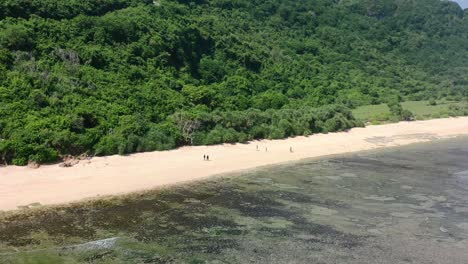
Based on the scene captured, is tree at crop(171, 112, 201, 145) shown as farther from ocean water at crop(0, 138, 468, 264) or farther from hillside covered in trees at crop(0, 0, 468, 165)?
ocean water at crop(0, 138, 468, 264)

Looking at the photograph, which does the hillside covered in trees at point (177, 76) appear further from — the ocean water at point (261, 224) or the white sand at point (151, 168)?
the ocean water at point (261, 224)

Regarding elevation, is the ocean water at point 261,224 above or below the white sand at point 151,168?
below

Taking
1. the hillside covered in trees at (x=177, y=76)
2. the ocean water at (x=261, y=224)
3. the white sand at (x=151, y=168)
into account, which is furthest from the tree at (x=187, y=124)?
the ocean water at (x=261, y=224)

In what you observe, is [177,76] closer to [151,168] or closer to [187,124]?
[187,124]

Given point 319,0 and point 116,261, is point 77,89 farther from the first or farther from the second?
point 319,0

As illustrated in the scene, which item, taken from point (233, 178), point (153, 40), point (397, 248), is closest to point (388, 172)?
point (233, 178)
